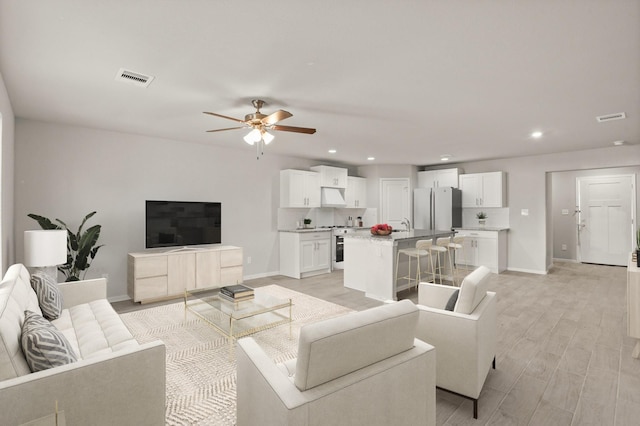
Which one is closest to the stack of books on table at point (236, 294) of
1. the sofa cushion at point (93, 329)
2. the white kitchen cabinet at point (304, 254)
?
the sofa cushion at point (93, 329)

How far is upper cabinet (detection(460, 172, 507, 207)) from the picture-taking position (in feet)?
23.1

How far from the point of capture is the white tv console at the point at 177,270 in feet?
14.7

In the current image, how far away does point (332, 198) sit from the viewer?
724cm

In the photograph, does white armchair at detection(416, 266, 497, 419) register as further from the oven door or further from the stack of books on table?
the oven door

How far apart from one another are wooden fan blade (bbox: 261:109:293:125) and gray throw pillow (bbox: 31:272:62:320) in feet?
7.80

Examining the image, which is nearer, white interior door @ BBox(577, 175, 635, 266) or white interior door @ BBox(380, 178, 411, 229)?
→ white interior door @ BBox(577, 175, 635, 266)

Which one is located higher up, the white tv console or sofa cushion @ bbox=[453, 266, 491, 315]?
sofa cushion @ bbox=[453, 266, 491, 315]

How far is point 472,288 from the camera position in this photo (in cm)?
214

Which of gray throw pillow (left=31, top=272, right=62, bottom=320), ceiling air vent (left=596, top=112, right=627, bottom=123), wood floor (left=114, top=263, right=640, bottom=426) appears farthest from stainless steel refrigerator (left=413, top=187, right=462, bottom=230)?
gray throw pillow (left=31, top=272, right=62, bottom=320)

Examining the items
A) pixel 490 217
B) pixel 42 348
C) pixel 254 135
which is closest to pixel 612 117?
pixel 490 217

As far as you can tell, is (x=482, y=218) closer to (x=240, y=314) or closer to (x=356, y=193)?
(x=356, y=193)

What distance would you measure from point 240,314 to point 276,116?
6.24 ft

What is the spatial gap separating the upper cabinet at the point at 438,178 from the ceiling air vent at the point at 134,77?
6.79 m

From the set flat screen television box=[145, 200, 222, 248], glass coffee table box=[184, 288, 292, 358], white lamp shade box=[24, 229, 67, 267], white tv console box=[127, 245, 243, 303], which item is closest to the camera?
glass coffee table box=[184, 288, 292, 358]
